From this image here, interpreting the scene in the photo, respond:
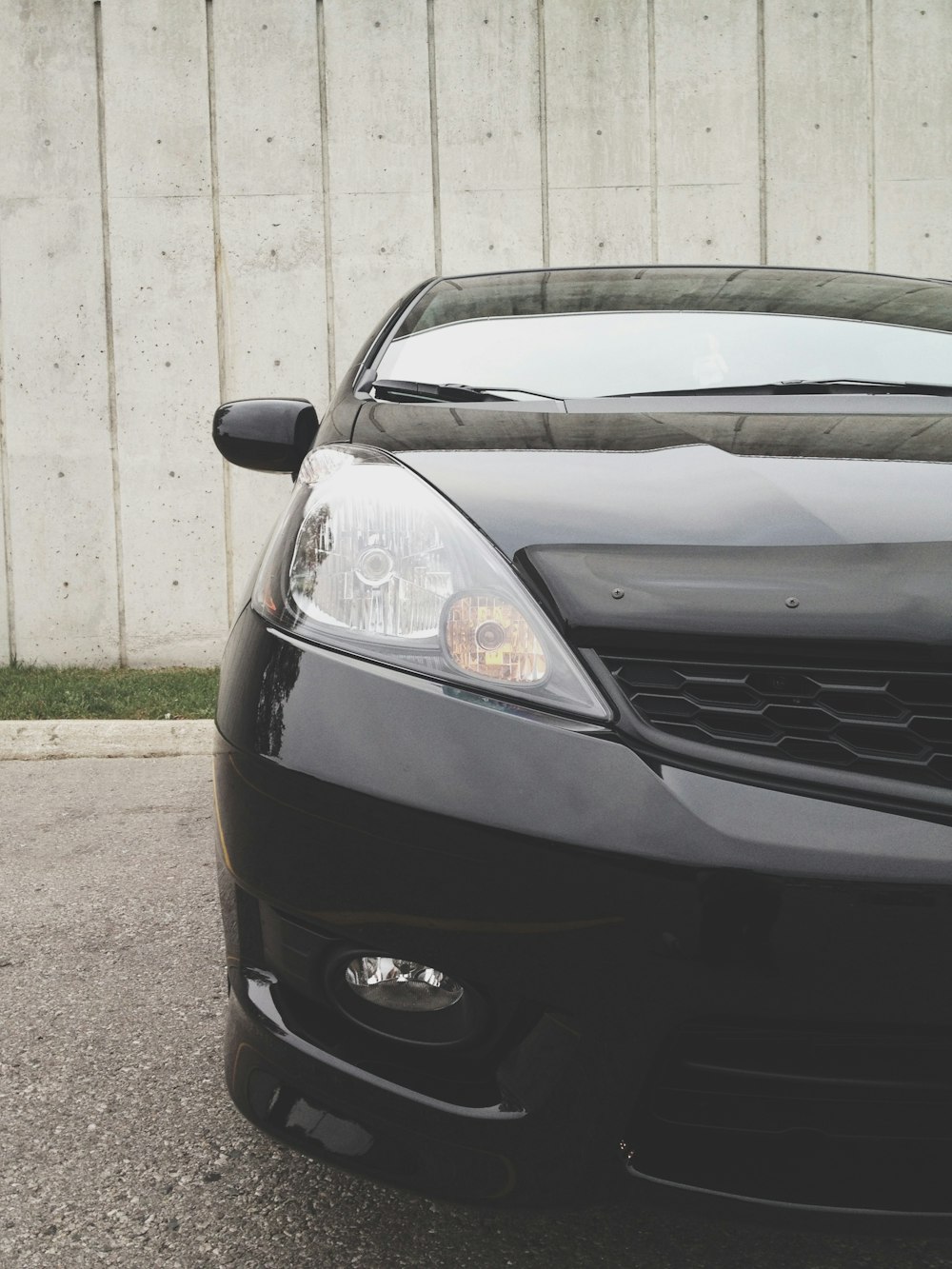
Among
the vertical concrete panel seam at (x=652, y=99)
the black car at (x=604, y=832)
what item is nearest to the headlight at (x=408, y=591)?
the black car at (x=604, y=832)

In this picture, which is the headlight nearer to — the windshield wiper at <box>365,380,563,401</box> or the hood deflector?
the hood deflector

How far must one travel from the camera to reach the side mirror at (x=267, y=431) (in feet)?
6.40

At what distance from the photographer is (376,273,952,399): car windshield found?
5.75 feet

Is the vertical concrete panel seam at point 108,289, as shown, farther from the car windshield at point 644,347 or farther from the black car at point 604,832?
the black car at point 604,832

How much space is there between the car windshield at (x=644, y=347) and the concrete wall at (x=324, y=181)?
3142mm

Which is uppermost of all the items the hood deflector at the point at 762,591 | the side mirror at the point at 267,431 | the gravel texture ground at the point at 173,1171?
the side mirror at the point at 267,431

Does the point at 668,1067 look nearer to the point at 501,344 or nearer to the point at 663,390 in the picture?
the point at 663,390

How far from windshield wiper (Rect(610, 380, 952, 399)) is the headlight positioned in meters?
0.61

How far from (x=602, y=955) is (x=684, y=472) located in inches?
22.0

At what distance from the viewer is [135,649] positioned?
5148 mm

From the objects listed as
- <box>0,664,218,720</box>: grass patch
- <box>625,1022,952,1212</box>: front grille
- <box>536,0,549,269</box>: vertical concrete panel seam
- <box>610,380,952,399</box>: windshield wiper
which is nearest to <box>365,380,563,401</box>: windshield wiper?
<box>610,380,952,399</box>: windshield wiper

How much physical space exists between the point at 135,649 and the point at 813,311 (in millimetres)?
3920

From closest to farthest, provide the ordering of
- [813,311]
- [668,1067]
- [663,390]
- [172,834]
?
1. [668,1067]
2. [663,390]
3. [813,311]
4. [172,834]

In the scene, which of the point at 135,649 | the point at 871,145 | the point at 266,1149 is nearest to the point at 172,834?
the point at 266,1149
